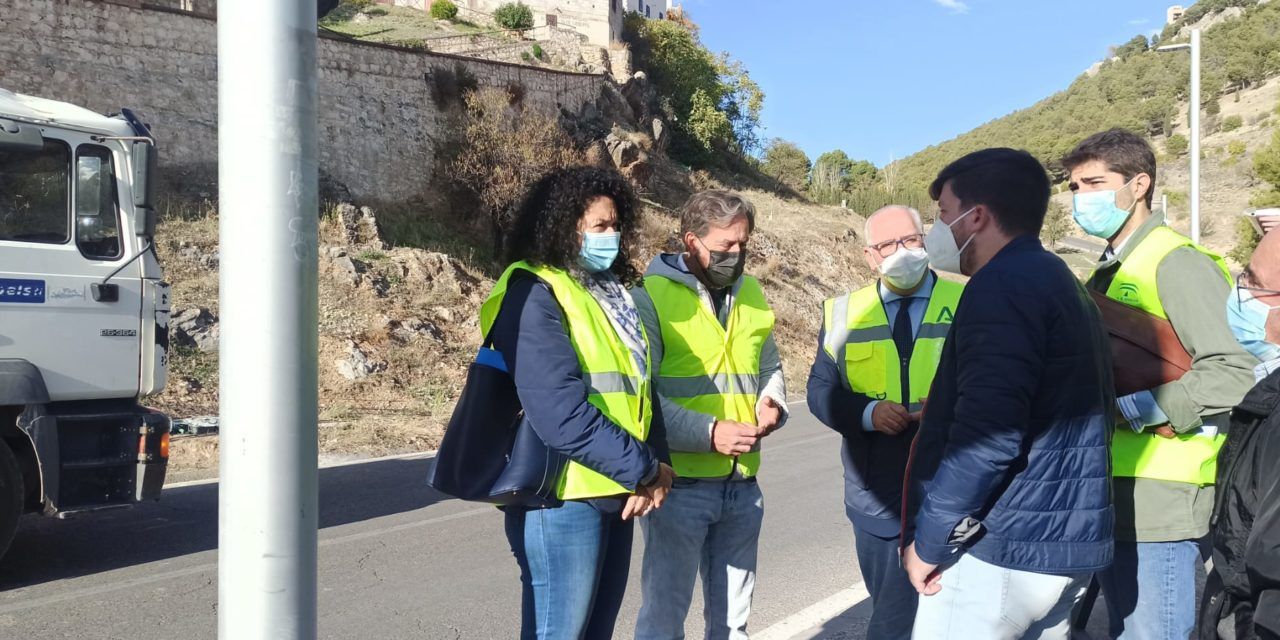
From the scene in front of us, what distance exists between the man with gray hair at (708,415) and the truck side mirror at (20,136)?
14.3 ft

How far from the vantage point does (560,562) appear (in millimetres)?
2793

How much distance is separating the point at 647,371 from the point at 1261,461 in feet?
5.42

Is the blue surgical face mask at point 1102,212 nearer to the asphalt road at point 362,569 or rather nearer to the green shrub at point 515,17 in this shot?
the asphalt road at point 362,569

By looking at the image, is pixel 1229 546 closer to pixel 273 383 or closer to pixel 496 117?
pixel 273 383

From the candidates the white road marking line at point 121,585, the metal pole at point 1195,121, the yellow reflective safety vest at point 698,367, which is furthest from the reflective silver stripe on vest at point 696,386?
the metal pole at point 1195,121

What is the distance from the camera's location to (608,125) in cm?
3306

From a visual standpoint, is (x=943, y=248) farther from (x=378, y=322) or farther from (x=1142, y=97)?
(x=1142, y=97)

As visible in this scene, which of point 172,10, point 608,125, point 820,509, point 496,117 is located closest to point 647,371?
point 820,509

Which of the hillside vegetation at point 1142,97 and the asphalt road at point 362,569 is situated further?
the hillside vegetation at point 1142,97

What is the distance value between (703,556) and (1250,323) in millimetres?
1960

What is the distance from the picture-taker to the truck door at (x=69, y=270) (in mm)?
5566

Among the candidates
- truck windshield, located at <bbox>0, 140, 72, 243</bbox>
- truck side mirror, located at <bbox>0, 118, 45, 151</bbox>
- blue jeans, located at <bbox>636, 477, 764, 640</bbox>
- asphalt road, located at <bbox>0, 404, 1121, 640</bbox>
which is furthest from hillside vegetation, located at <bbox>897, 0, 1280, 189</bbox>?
blue jeans, located at <bbox>636, 477, 764, 640</bbox>

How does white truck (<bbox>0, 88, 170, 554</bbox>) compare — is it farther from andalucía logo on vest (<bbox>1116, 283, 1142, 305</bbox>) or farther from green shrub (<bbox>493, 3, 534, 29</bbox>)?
green shrub (<bbox>493, 3, 534, 29</bbox>)

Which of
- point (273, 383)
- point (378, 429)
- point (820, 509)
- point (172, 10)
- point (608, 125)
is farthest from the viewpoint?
point (608, 125)
